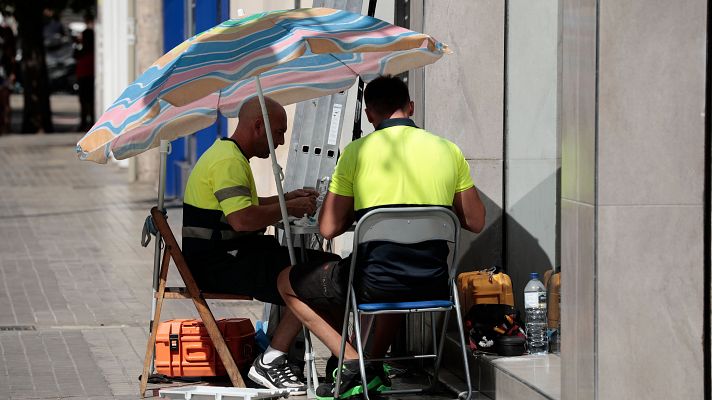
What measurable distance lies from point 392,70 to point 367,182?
116 cm

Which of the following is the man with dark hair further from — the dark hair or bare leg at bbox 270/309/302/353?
bare leg at bbox 270/309/302/353

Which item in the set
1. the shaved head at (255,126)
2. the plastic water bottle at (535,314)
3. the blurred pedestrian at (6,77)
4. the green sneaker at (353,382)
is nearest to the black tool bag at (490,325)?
the plastic water bottle at (535,314)

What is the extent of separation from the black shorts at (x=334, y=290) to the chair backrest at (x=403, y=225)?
212 mm

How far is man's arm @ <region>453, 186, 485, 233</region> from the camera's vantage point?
6383mm

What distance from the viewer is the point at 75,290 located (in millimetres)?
10234

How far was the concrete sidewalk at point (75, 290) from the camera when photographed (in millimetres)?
7402

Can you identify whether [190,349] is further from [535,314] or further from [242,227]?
[535,314]

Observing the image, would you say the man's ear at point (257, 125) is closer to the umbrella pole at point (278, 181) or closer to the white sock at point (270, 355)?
the umbrella pole at point (278, 181)

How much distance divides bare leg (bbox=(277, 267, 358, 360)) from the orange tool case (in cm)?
84

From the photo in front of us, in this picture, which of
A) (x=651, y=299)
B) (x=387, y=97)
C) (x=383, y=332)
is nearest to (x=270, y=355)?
(x=383, y=332)

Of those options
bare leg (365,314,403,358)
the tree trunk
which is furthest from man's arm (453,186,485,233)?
the tree trunk

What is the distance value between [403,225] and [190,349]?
1.63m

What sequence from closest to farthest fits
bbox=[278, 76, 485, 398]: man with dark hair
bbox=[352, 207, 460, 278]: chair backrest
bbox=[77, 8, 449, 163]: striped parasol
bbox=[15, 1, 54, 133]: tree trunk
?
bbox=[352, 207, 460, 278]: chair backrest
bbox=[278, 76, 485, 398]: man with dark hair
bbox=[77, 8, 449, 163]: striped parasol
bbox=[15, 1, 54, 133]: tree trunk

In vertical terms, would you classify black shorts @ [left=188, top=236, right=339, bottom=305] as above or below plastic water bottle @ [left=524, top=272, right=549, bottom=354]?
above
